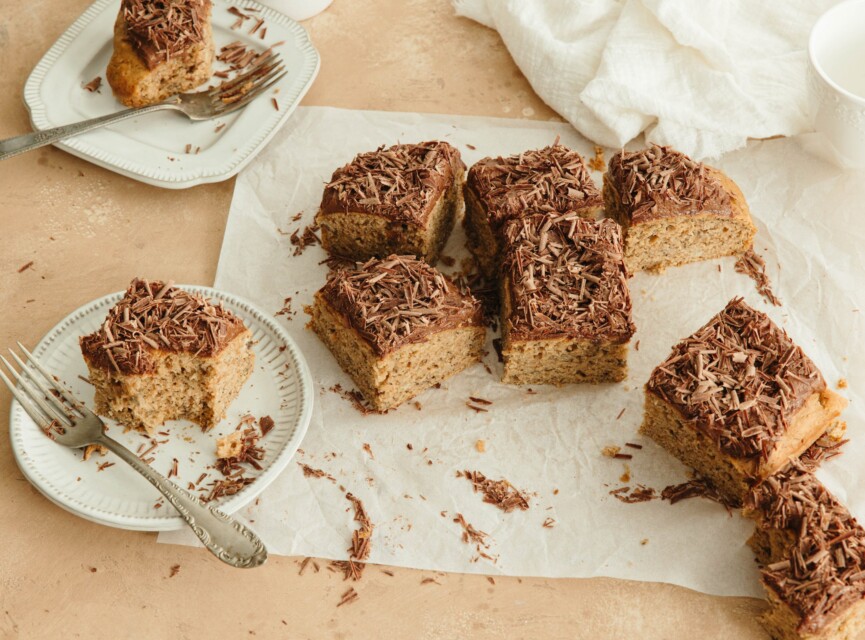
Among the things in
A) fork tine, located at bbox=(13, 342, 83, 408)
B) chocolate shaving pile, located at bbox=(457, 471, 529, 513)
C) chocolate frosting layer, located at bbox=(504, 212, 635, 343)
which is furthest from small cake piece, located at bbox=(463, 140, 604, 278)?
fork tine, located at bbox=(13, 342, 83, 408)

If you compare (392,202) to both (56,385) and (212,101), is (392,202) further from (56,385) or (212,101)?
(56,385)

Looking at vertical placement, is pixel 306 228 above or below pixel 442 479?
above

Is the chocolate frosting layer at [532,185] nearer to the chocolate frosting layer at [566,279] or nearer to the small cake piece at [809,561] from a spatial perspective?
the chocolate frosting layer at [566,279]

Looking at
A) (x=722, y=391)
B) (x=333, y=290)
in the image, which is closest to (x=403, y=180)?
(x=333, y=290)

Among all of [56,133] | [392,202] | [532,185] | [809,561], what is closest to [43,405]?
[56,133]

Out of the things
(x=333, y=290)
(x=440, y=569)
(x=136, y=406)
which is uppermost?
(x=333, y=290)

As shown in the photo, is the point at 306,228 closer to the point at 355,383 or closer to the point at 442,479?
the point at 355,383

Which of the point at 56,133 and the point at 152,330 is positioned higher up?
the point at 56,133
